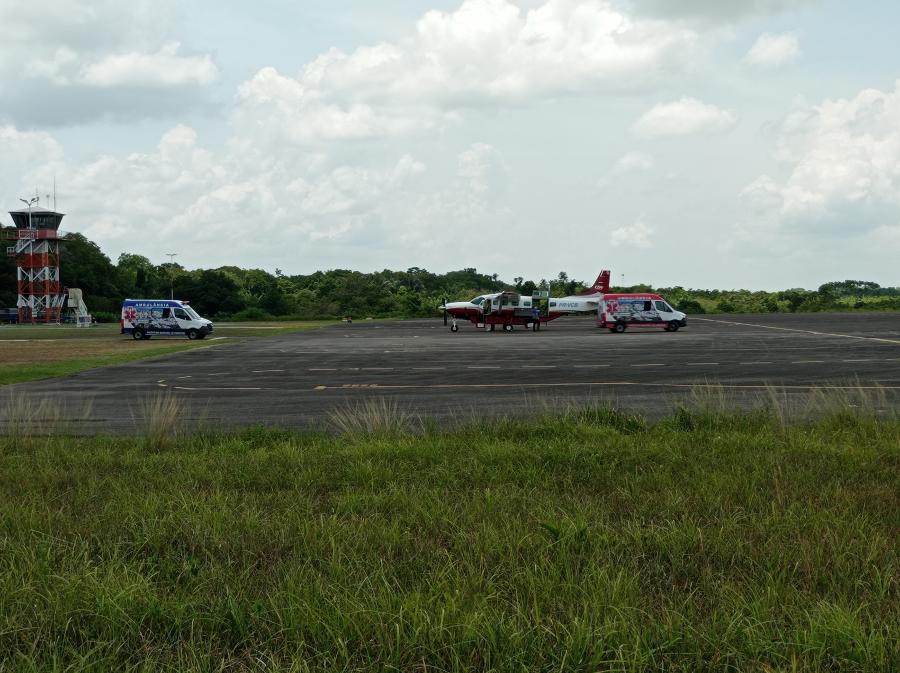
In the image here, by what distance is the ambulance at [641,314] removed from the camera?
2088 inches

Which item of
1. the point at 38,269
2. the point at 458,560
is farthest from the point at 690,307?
the point at 458,560

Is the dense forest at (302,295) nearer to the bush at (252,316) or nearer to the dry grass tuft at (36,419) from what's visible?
the bush at (252,316)

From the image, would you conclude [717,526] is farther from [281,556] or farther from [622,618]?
[281,556]

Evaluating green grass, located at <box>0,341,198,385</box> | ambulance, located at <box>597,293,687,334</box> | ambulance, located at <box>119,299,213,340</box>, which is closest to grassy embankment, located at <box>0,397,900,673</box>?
green grass, located at <box>0,341,198,385</box>

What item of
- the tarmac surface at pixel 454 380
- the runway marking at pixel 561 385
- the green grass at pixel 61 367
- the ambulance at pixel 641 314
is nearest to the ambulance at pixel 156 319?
the green grass at pixel 61 367

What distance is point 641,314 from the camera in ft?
175

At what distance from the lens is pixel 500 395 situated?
17359mm

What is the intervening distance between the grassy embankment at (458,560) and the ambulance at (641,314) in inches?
1764

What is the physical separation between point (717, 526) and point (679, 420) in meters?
5.50

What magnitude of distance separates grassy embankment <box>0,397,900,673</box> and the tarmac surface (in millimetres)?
4737

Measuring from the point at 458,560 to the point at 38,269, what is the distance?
118m

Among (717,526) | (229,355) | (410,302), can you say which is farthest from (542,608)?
(410,302)

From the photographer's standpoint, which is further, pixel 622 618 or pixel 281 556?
pixel 281 556

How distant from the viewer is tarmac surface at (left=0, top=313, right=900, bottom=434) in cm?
1522
